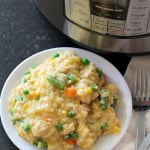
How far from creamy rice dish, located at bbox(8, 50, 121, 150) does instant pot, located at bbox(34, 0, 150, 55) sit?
50mm

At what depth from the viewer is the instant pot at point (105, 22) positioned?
0.71 metres

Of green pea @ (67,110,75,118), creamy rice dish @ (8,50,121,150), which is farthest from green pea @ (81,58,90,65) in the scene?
green pea @ (67,110,75,118)

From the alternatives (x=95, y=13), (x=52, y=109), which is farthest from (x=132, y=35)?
(x=52, y=109)

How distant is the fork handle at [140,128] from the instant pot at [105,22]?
12 centimetres

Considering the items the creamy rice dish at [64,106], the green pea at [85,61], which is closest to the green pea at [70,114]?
the creamy rice dish at [64,106]

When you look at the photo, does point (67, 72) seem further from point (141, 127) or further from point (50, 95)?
point (141, 127)

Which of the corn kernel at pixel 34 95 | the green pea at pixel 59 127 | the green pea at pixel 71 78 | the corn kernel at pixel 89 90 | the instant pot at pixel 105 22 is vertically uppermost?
the instant pot at pixel 105 22

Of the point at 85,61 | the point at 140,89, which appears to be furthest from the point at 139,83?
the point at 85,61

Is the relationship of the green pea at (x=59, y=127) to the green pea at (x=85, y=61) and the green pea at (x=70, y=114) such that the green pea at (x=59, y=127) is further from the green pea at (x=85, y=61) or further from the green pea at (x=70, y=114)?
the green pea at (x=85, y=61)

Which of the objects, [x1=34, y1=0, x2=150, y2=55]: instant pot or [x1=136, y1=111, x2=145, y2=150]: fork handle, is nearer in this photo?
[x1=34, y1=0, x2=150, y2=55]: instant pot

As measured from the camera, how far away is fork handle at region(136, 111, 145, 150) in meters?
0.81

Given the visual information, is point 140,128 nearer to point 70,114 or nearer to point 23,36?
point 70,114

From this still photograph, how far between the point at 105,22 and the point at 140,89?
0.58 feet

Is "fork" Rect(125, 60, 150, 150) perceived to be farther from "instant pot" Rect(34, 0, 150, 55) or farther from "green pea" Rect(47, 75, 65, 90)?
"green pea" Rect(47, 75, 65, 90)
